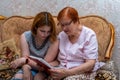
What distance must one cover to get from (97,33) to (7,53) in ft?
3.08

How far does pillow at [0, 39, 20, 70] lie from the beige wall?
24.4 inches

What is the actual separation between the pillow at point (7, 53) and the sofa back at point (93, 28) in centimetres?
20

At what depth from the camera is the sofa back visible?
2611mm

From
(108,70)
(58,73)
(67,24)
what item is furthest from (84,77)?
(67,24)

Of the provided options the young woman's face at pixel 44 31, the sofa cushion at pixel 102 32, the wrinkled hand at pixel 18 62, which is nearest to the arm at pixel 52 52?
the young woman's face at pixel 44 31

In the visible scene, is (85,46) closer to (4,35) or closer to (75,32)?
(75,32)

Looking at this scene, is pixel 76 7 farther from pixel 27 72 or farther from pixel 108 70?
pixel 27 72

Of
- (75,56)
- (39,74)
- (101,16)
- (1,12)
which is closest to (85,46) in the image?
(75,56)

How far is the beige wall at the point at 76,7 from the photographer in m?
2.90

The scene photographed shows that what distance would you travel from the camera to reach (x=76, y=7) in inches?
117

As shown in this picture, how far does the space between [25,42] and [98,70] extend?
74 centimetres

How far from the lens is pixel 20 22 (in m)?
2.83

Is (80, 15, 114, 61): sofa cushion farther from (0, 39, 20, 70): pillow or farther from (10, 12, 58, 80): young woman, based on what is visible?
(0, 39, 20, 70): pillow

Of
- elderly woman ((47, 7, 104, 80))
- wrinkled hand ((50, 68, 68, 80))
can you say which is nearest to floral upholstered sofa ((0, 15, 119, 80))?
elderly woman ((47, 7, 104, 80))
